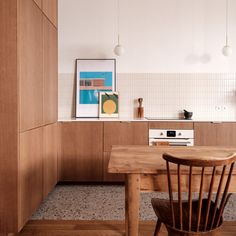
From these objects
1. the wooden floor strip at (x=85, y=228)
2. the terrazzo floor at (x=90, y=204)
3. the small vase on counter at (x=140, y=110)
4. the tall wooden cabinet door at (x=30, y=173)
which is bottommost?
the wooden floor strip at (x=85, y=228)

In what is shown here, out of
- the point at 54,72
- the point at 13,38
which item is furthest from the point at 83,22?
the point at 13,38

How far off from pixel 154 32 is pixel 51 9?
5.11 ft

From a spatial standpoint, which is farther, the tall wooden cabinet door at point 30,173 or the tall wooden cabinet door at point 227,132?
the tall wooden cabinet door at point 227,132

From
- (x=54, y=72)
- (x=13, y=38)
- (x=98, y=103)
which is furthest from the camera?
(x=98, y=103)

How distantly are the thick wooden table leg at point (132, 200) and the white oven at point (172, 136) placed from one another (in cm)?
209

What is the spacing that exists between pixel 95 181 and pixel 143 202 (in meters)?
0.85

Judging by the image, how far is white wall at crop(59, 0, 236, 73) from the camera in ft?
14.4

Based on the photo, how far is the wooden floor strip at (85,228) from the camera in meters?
2.59

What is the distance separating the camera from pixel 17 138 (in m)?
2.39

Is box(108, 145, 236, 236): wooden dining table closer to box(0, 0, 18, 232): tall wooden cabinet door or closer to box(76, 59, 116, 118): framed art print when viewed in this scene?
box(0, 0, 18, 232): tall wooden cabinet door

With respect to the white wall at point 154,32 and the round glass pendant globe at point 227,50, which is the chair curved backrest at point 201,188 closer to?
the round glass pendant globe at point 227,50

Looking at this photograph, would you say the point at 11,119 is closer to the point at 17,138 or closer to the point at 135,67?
the point at 17,138

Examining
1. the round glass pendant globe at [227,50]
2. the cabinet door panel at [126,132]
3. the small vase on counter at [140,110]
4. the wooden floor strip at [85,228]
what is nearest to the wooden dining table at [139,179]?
the wooden floor strip at [85,228]

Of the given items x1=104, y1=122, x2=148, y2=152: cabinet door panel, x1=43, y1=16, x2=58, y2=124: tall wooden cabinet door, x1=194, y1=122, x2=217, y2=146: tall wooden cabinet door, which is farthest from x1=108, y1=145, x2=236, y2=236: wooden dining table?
x1=194, y1=122, x2=217, y2=146: tall wooden cabinet door
